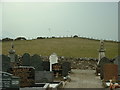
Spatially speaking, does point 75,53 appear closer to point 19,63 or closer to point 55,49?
point 55,49

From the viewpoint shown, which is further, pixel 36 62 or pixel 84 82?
pixel 36 62

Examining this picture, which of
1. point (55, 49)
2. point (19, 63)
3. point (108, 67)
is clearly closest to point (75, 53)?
point (55, 49)

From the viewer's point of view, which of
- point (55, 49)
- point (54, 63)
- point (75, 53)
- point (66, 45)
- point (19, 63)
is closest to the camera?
point (54, 63)

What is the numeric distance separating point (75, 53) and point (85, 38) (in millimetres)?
18336

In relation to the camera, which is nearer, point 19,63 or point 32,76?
point 32,76

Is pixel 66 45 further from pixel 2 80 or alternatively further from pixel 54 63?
pixel 2 80

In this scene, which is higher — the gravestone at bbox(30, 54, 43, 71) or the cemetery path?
the gravestone at bbox(30, 54, 43, 71)

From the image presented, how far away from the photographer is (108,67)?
67.7 ft

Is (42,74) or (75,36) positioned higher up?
(75,36)

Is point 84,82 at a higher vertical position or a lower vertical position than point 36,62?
lower

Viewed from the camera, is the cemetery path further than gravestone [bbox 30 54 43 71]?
No

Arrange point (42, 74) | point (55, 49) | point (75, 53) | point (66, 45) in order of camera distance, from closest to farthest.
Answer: point (42, 74)
point (75, 53)
point (55, 49)
point (66, 45)

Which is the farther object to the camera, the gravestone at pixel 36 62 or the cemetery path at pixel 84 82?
the gravestone at pixel 36 62

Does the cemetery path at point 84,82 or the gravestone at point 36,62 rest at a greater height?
the gravestone at point 36,62
